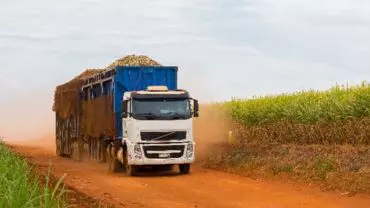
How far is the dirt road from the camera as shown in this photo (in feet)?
53.0

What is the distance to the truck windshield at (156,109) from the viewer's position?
22875 mm

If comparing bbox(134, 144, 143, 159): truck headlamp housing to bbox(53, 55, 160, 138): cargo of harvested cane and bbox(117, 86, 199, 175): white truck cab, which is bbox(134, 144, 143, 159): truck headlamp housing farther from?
bbox(53, 55, 160, 138): cargo of harvested cane

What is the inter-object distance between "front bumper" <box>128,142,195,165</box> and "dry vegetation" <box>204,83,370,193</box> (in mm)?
2729

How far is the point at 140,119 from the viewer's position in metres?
22.8

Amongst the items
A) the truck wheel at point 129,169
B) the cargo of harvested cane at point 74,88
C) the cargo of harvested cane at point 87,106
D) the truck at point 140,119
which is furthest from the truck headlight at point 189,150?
the cargo of harvested cane at point 74,88

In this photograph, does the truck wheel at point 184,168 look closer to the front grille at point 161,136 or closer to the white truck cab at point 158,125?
the white truck cab at point 158,125

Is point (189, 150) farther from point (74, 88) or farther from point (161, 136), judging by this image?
point (74, 88)

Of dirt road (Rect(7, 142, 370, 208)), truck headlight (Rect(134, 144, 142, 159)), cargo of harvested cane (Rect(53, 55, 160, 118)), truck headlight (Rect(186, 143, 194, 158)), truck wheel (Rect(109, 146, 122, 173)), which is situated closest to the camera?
dirt road (Rect(7, 142, 370, 208))

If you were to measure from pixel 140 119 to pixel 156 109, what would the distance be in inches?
25.8

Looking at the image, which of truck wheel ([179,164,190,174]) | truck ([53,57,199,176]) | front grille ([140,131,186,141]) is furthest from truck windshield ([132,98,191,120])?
truck wheel ([179,164,190,174])

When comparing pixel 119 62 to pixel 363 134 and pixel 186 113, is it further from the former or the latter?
pixel 363 134

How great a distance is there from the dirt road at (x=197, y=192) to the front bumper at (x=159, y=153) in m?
0.58

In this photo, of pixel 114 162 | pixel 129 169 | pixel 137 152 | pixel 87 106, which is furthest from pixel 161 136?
pixel 87 106

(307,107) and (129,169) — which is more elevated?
(307,107)
